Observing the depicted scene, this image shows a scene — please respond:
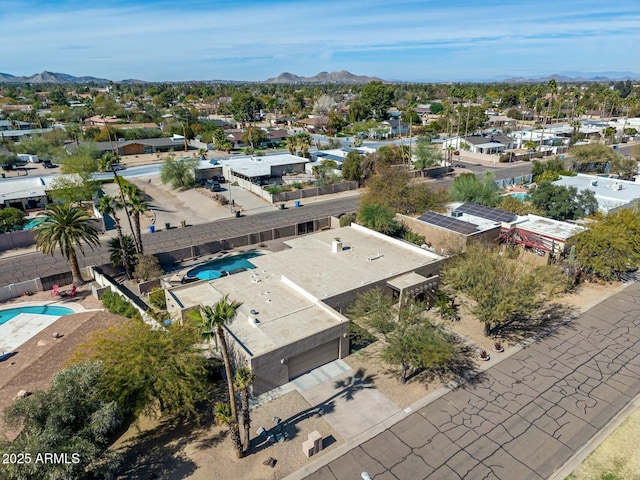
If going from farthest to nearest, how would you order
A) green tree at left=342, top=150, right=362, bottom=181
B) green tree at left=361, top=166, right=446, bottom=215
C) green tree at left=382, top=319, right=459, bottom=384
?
green tree at left=342, top=150, right=362, bottom=181 < green tree at left=361, top=166, right=446, bottom=215 < green tree at left=382, top=319, right=459, bottom=384

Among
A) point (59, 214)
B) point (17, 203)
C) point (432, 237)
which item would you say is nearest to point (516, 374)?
point (432, 237)

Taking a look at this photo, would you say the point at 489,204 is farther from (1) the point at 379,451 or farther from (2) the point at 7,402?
(2) the point at 7,402

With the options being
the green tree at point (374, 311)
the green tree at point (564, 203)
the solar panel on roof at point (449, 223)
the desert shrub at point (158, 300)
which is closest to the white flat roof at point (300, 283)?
the green tree at point (374, 311)

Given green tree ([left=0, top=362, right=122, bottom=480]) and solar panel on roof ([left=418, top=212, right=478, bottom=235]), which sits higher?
green tree ([left=0, top=362, right=122, bottom=480])

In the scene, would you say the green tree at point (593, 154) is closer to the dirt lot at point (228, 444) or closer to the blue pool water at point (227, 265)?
the blue pool water at point (227, 265)

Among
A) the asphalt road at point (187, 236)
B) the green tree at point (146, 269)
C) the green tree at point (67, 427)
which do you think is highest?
the green tree at point (67, 427)

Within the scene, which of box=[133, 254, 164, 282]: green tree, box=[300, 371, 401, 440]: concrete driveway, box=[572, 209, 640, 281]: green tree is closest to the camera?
box=[300, 371, 401, 440]: concrete driveway

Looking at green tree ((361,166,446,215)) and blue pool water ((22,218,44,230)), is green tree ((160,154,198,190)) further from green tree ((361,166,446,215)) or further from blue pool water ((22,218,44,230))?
green tree ((361,166,446,215))

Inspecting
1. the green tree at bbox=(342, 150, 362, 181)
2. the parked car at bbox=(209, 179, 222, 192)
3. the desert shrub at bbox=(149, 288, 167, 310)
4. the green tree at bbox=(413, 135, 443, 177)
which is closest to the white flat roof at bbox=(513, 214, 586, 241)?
the green tree at bbox=(342, 150, 362, 181)
